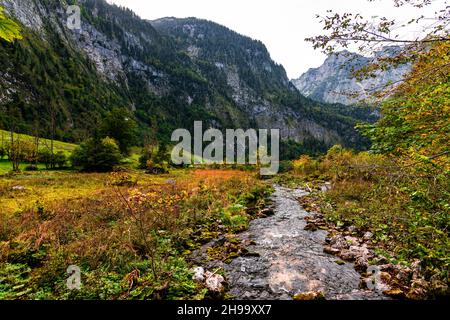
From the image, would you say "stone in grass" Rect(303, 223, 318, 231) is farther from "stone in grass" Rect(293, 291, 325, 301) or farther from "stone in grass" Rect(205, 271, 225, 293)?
"stone in grass" Rect(205, 271, 225, 293)

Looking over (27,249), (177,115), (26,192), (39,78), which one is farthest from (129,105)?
(27,249)

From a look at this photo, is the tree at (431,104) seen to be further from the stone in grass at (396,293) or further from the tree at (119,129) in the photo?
the tree at (119,129)

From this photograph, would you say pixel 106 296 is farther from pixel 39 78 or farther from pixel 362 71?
pixel 39 78

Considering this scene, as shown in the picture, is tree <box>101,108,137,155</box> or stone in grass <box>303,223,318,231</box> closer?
stone in grass <box>303,223,318,231</box>

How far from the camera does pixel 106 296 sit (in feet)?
16.7

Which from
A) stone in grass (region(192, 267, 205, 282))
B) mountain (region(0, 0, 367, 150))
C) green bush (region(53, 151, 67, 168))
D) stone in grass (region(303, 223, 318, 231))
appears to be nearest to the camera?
stone in grass (region(192, 267, 205, 282))

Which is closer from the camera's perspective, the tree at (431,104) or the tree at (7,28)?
the tree at (7,28)

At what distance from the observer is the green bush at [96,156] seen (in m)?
34.6

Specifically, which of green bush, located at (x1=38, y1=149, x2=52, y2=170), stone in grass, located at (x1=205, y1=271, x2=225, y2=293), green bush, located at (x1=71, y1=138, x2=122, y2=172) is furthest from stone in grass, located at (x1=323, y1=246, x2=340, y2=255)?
green bush, located at (x1=38, y1=149, x2=52, y2=170)

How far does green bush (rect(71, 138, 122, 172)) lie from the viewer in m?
34.6

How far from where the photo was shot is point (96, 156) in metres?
34.5

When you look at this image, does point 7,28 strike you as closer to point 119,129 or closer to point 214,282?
point 214,282

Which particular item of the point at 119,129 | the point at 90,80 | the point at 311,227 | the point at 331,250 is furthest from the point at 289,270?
the point at 90,80

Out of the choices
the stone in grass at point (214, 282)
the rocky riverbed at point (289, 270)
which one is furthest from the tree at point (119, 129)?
the stone in grass at point (214, 282)
